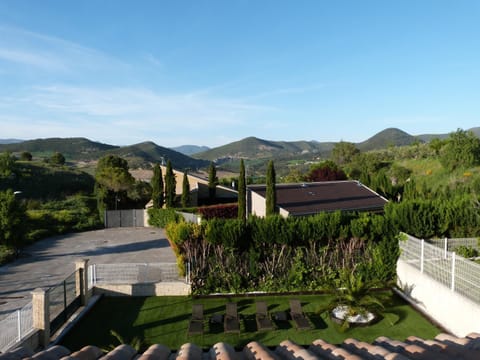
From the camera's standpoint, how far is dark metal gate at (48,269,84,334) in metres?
11.0

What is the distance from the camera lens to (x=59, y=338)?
34.5ft

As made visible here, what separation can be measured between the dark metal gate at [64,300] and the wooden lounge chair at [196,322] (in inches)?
156

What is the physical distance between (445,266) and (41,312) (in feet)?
39.5

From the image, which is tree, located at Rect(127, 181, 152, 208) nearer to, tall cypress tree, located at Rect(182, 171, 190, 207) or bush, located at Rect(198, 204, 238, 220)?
tall cypress tree, located at Rect(182, 171, 190, 207)

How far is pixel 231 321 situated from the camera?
11.3 metres

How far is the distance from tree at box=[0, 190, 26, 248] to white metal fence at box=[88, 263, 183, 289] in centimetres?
726

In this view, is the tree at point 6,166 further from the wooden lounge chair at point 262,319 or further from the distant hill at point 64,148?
the distant hill at point 64,148

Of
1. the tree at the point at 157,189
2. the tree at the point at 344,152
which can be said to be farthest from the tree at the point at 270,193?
the tree at the point at 344,152

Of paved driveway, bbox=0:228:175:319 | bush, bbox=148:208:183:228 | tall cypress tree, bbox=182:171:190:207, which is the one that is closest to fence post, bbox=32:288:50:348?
paved driveway, bbox=0:228:175:319

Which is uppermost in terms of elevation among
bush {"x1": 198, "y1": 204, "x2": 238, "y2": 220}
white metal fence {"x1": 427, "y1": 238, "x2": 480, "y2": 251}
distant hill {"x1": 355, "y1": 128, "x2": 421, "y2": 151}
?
distant hill {"x1": 355, "y1": 128, "x2": 421, "y2": 151}

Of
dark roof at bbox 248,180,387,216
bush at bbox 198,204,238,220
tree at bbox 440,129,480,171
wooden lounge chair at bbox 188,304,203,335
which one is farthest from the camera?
tree at bbox 440,129,480,171

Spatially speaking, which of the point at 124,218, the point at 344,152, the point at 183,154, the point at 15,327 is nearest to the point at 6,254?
the point at 124,218

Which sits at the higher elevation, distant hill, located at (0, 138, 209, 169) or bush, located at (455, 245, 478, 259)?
distant hill, located at (0, 138, 209, 169)

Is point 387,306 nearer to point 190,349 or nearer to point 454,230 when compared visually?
point 454,230
